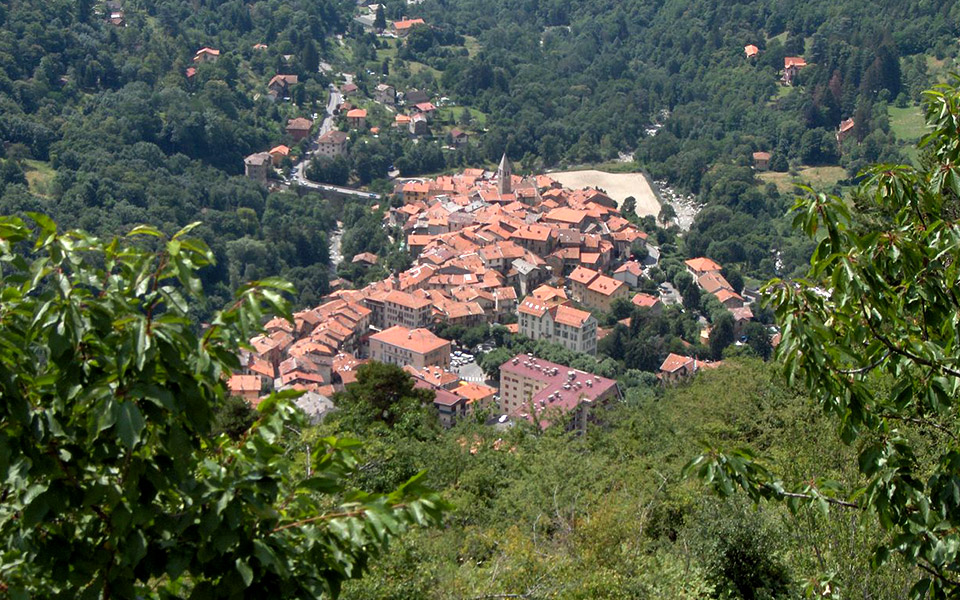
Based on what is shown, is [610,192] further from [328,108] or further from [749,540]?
[749,540]

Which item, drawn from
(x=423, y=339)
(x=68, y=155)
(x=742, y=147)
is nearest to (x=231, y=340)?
(x=423, y=339)

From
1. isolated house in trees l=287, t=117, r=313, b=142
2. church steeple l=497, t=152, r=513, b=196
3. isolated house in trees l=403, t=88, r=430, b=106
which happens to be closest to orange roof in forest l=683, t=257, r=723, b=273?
church steeple l=497, t=152, r=513, b=196

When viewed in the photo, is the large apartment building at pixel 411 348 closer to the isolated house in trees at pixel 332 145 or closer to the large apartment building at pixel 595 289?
the large apartment building at pixel 595 289

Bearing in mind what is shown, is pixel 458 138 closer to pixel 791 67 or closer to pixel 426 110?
pixel 426 110

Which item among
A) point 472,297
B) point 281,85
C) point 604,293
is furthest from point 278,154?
point 604,293

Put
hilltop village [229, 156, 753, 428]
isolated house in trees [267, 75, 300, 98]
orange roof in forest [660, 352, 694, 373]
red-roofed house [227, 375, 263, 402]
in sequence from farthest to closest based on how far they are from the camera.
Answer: isolated house in trees [267, 75, 300, 98], orange roof in forest [660, 352, 694, 373], hilltop village [229, 156, 753, 428], red-roofed house [227, 375, 263, 402]

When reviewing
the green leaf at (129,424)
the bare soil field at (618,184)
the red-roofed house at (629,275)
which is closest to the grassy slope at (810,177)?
the bare soil field at (618,184)

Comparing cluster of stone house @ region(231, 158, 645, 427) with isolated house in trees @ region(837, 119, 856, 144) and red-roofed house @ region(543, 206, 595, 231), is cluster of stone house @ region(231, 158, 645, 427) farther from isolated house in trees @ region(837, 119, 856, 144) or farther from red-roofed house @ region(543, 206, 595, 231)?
isolated house in trees @ region(837, 119, 856, 144)
